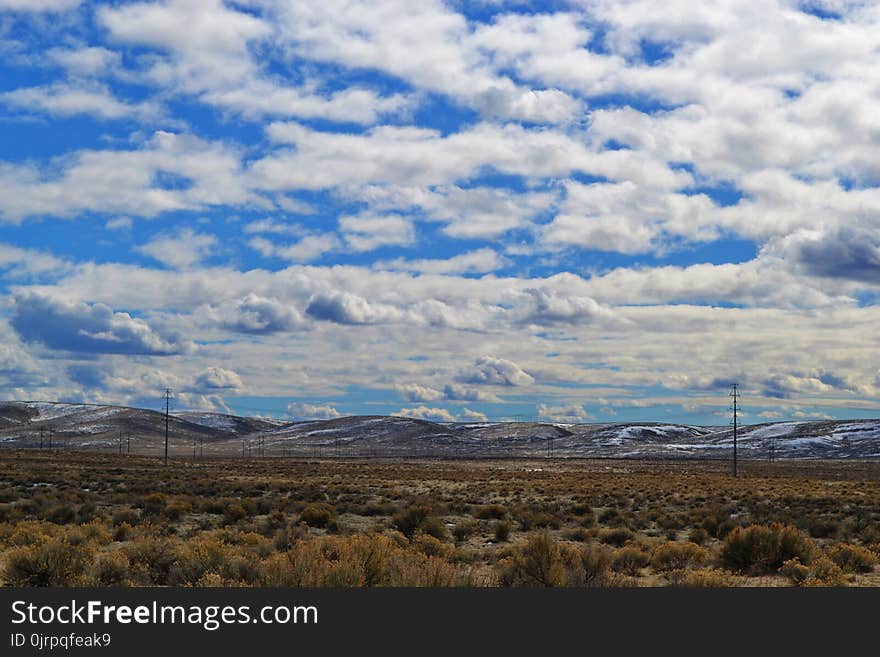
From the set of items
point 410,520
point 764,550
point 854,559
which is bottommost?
point 410,520

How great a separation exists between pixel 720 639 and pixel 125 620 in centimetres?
652

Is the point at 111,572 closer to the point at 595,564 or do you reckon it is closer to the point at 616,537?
the point at 595,564

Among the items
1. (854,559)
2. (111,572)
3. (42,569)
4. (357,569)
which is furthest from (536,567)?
(854,559)

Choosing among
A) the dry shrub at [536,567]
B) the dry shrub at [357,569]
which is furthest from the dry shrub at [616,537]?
the dry shrub at [357,569]

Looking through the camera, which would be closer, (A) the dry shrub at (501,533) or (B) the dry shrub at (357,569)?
(B) the dry shrub at (357,569)

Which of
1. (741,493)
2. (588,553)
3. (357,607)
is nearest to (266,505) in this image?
(588,553)

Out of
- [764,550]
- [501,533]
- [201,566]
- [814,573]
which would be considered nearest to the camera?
[201,566]

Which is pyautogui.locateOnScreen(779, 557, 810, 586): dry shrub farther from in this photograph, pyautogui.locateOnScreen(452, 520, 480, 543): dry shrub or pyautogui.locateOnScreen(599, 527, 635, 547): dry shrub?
pyautogui.locateOnScreen(452, 520, 480, 543): dry shrub

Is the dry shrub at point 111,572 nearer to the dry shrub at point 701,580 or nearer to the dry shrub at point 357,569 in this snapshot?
the dry shrub at point 357,569

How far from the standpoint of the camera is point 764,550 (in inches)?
664

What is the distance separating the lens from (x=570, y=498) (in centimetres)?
3962

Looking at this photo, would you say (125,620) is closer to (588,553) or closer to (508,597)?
(508,597)

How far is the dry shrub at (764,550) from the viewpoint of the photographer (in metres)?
16.7

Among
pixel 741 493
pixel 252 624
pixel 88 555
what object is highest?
pixel 252 624
